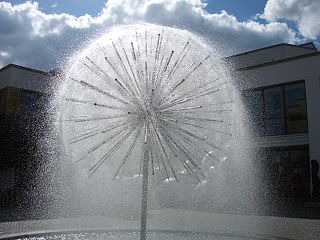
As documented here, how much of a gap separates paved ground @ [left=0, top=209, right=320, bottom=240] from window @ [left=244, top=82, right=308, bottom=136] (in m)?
10.2

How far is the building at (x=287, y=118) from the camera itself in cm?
2384

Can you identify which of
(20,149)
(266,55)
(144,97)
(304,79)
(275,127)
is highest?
(266,55)

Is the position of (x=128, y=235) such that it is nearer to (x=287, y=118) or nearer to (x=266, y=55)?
(x=287, y=118)

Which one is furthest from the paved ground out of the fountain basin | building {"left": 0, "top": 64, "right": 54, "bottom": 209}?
building {"left": 0, "top": 64, "right": 54, "bottom": 209}

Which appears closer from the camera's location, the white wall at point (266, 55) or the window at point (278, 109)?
the window at point (278, 109)

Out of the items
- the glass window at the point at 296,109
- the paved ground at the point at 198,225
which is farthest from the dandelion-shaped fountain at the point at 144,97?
the glass window at the point at 296,109

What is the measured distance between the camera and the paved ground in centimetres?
1128

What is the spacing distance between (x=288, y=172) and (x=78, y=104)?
17.6m

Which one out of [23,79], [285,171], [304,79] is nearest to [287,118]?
[304,79]

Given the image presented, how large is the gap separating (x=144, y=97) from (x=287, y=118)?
728 inches

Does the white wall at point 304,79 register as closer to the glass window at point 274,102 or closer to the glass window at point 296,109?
the glass window at point 296,109

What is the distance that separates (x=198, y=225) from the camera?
504 inches

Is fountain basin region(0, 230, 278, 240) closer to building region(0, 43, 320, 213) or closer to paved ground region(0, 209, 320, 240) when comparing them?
paved ground region(0, 209, 320, 240)

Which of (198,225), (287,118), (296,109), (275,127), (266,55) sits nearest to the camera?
(198,225)
